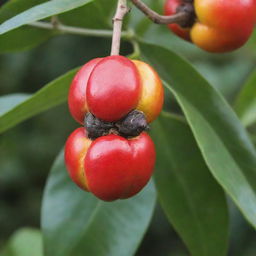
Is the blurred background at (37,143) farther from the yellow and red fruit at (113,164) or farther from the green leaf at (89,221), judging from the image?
the yellow and red fruit at (113,164)

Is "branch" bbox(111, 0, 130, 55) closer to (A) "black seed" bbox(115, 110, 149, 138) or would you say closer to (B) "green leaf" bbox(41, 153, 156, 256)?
(A) "black seed" bbox(115, 110, 149, 138)

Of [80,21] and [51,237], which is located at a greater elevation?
[80,21]

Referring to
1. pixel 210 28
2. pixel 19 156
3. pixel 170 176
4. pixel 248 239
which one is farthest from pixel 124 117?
pixel 19 156

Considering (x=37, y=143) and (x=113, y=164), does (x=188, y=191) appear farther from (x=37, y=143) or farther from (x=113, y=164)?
(x=37, y=143)

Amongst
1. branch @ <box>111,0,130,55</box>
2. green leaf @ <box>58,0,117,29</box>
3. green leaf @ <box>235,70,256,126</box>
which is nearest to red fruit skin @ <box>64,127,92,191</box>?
branch @ <box>111,0,130,55</box>

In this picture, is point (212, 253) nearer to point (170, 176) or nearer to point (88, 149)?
point (170, 176)

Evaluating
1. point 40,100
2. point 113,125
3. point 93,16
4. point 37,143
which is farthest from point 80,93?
point 37,143
